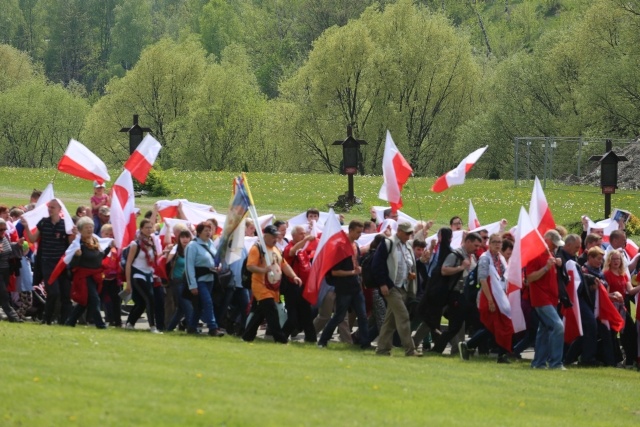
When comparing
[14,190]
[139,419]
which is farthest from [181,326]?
[14,190]

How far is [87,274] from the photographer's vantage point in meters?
18.4

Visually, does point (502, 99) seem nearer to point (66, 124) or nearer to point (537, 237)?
point (66, 124)

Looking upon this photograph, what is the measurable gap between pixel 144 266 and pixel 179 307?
2.45ft

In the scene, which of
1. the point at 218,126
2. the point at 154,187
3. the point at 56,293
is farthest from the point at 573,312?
the point at 218,126

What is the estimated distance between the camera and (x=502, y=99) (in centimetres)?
7081

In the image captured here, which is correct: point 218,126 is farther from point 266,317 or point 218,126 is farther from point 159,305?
point 266,317

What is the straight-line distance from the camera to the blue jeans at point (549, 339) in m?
16.8

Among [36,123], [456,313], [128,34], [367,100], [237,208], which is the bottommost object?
[456,313]

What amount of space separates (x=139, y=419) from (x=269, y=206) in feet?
110

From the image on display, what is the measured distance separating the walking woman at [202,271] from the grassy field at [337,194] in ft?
69.7

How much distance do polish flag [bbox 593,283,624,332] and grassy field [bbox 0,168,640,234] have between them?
21.1 metres

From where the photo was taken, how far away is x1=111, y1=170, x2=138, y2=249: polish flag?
766 inches

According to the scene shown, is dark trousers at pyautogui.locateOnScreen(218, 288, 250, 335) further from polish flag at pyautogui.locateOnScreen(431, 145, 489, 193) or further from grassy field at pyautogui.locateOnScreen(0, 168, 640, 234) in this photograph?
grassy field at pyautogui.locateOnScreen(0, 168, 640, 234)

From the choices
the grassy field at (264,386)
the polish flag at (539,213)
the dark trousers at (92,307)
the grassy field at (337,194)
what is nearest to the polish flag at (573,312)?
the grassy field at (264,386)
